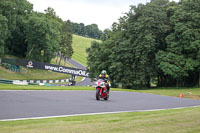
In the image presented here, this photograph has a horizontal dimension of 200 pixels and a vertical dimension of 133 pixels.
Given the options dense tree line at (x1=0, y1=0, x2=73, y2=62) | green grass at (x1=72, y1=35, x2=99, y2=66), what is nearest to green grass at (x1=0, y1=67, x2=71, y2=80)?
dense tree line at (x1=0, y1=0, x2=73, y2=62)

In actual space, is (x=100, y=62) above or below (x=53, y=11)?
below

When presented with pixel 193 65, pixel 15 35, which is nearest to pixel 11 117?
pixel 193 65

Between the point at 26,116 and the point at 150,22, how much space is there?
36.1 metres

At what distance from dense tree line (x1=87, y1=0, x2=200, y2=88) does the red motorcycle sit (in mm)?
24371

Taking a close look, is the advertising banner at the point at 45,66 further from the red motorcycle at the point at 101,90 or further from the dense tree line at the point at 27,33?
the red motorcycle at the point at 101,90

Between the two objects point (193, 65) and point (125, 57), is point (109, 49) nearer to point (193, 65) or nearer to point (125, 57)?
point (125, 57)

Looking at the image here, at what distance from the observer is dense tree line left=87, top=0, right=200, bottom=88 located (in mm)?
41406

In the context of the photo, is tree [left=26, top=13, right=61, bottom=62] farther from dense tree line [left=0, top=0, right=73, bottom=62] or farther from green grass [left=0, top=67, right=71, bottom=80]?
green grass [left=0, top=67, right=71, bottom=80]

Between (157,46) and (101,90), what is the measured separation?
28.9 meters

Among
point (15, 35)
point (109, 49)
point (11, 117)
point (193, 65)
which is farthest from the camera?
point (15, 35)

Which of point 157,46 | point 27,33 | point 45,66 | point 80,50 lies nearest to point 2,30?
point 27,33

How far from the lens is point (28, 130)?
671 cm

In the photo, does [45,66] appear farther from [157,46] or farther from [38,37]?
[38,37]

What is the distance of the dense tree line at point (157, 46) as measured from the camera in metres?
41.4
